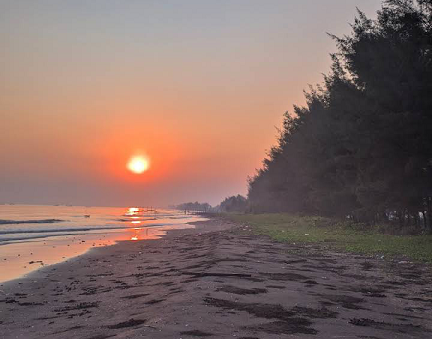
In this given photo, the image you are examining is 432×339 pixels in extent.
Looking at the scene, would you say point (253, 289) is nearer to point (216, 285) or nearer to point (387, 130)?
point (216, 285)

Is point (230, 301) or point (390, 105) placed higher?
point (390, 105)

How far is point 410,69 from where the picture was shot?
68.9 feet

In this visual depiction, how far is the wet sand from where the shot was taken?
5688 millimetres

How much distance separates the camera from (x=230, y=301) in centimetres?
709

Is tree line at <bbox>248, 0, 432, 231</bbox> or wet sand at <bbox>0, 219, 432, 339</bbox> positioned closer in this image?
wet sand at <bbox>0, 219, 432, 339</bbox>

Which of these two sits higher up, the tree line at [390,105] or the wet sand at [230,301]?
the tree line at [390,105]

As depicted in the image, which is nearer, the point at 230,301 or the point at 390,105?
the point at 230,301

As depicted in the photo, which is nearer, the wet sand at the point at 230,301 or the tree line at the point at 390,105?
the wet sand at the point at 230,301

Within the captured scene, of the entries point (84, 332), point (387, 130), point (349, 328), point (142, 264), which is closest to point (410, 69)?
point (387, 130)

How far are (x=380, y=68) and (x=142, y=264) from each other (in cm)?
1819

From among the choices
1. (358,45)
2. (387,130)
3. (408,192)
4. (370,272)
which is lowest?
(370,272)

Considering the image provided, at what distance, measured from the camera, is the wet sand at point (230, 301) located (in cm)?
569

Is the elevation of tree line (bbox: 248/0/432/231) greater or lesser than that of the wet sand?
greater

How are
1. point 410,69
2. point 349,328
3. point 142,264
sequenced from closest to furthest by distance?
point 349,328 < point 142,264 < point 410,69
